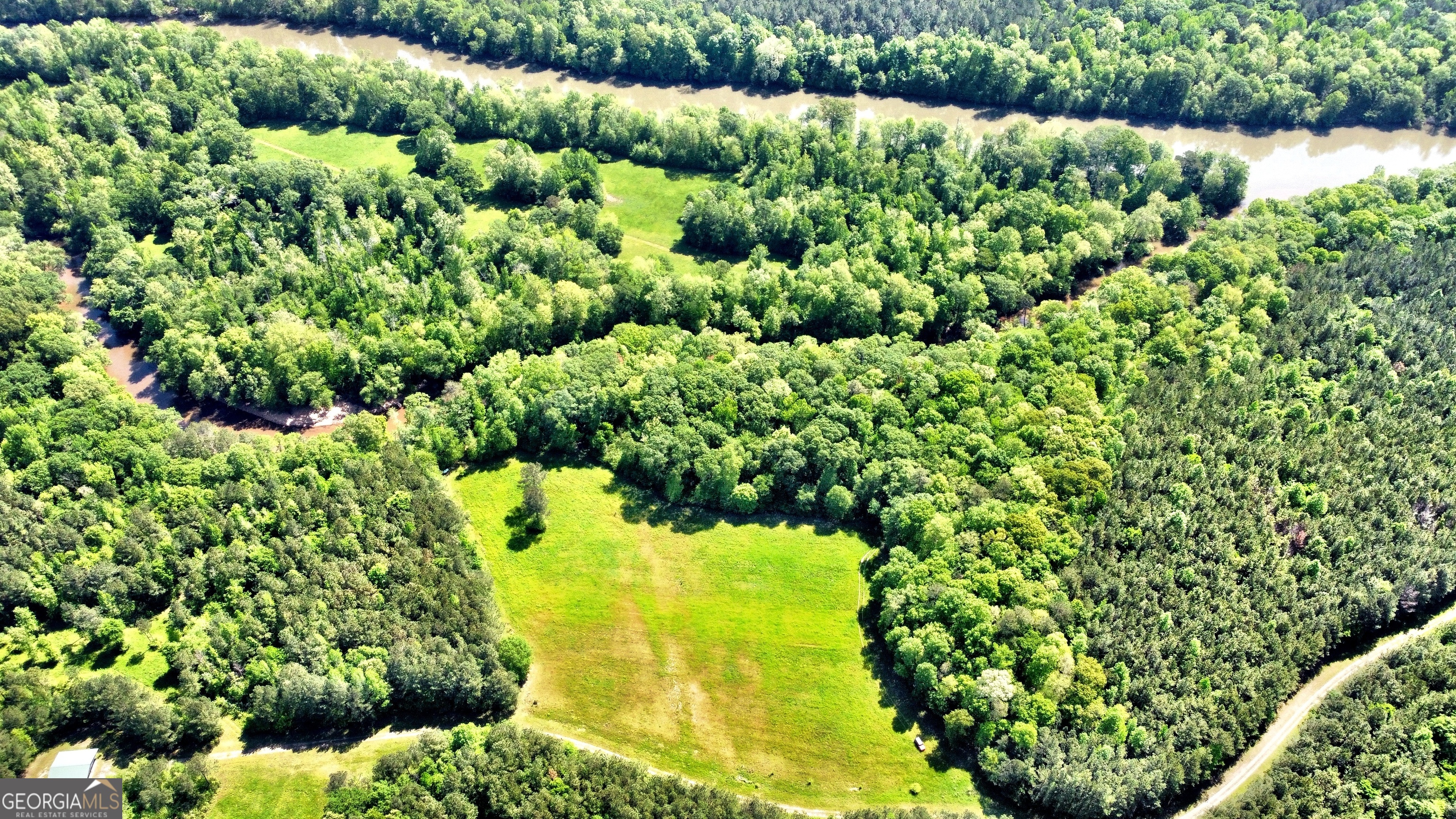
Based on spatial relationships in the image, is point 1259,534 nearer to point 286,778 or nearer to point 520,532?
point 520,532

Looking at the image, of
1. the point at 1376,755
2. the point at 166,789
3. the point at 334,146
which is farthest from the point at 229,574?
the point at 1376,755

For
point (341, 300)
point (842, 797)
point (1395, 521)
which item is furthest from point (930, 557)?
point (341, 300)

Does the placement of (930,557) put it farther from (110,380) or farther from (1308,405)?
(110,380)

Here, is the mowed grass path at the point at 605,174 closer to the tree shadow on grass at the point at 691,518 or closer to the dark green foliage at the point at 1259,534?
the tree shadow on grass at the point at 691,518

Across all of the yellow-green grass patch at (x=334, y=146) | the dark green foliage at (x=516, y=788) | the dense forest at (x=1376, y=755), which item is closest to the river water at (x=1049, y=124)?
the yellow-green grass patch at (x=334, y=146)

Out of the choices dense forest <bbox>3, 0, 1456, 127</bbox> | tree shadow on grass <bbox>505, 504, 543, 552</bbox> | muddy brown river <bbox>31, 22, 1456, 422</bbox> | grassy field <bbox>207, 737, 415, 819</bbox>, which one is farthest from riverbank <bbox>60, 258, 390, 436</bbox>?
dense forest <bbox>3, 0, 1456, 127</bbox>
